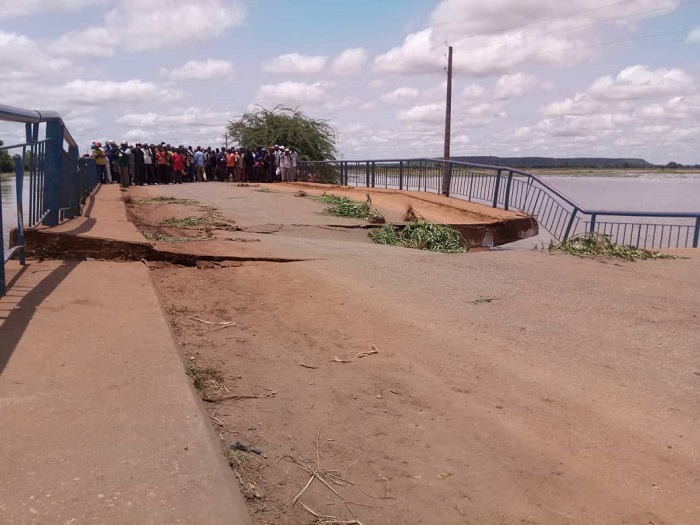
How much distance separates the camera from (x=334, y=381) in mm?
4367

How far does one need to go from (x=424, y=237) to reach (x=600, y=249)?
3022 mm

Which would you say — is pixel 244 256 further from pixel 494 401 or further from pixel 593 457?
pixel 593 457

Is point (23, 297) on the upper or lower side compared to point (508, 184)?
lower

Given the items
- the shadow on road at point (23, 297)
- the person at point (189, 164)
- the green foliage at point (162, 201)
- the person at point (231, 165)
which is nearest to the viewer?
the shadow on road at point (23, 297)

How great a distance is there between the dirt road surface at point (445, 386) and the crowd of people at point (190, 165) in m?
16.4

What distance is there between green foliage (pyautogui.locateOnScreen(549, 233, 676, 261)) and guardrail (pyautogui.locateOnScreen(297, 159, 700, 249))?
1.51 ft

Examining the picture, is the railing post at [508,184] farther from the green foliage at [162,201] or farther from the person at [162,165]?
the person at [162,165]

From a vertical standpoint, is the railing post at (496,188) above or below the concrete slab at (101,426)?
above

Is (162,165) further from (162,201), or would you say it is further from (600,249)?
(600,249)

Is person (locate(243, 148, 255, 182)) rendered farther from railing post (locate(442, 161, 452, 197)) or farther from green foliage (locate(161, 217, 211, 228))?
green foliage (locate(161, 217, 211, 228))

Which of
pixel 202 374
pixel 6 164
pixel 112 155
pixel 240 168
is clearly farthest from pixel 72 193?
pixel 240 168

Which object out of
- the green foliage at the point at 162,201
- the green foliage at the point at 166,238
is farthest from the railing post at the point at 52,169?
the green foliage at the point at 162,201

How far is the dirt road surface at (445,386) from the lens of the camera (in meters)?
3.07

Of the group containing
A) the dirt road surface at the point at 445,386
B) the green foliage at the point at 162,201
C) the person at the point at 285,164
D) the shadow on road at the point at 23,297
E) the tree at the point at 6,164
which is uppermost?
the person at the point at 285,164
